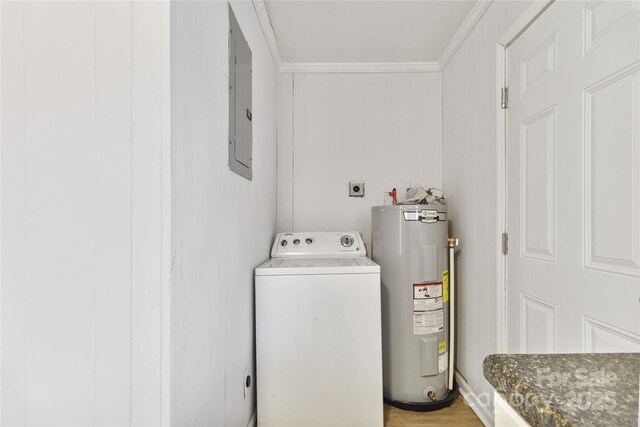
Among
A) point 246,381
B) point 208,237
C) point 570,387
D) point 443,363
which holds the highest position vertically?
point 208,237

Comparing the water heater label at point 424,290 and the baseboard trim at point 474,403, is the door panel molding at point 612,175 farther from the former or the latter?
the baseboard trim at point 474,403

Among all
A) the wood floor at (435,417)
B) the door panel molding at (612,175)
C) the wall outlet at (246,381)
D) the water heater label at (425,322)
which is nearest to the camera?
the door panel molding at (612,175)

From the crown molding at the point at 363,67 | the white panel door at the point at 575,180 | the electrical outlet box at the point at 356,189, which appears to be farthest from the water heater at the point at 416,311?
the crown molding at the point at 363,67

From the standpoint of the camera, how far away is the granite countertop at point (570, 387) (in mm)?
367

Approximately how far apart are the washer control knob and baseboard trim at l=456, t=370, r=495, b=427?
1.11 m

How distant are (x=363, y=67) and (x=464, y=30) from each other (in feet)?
2.46

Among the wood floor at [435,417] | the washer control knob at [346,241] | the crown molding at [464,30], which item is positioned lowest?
the wood floor at [435,417]

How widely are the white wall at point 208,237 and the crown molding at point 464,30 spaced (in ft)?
4.10

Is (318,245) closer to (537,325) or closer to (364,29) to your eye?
(537,325)

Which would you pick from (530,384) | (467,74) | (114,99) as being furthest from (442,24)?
(530,384)

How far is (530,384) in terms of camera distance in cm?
43

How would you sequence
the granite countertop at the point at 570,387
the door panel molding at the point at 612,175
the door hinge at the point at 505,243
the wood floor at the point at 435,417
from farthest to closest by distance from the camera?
the wood floor at the point at 435,417
the door hinge at the point at 505,243
the door panel molding at the point at 612,175
the granite countertop at the point at 570,387

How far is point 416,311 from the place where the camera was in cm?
181

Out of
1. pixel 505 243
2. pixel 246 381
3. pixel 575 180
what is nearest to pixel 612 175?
pixel 575 180
